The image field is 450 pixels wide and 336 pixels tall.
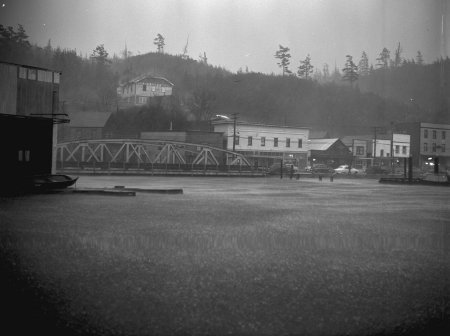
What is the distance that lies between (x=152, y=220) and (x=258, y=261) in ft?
11.6

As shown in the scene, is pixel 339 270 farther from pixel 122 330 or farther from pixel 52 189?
pixel 52 189

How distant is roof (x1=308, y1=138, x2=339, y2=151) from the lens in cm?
5250

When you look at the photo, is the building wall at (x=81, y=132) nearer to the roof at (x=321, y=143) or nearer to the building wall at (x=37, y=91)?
the roof at (x=321, y=143)

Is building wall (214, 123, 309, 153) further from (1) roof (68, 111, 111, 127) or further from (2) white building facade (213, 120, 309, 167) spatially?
(1) roof (68, 111, 111, 127)

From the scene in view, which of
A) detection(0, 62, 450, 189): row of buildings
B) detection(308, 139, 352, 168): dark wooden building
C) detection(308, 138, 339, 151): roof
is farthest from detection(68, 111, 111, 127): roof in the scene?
detection(308, 138, 339, 151): roof

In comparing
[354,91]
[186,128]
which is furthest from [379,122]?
[186,128]

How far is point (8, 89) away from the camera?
1195 centimetres

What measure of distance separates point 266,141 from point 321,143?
906 cm

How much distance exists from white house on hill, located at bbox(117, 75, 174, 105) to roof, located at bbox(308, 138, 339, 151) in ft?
71.6

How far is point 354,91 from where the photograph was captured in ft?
226

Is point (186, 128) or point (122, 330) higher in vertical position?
point (186, 128)

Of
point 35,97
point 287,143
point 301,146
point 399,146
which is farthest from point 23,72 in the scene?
point 301,146

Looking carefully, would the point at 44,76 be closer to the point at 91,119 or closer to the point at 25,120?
the point at 25,120

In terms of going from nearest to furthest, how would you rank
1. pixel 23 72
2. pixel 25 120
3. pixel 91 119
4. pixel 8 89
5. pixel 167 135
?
pixel 8 89
pixel 25 120
pixel 23 72
pixel 167 135
pixel 91 119
